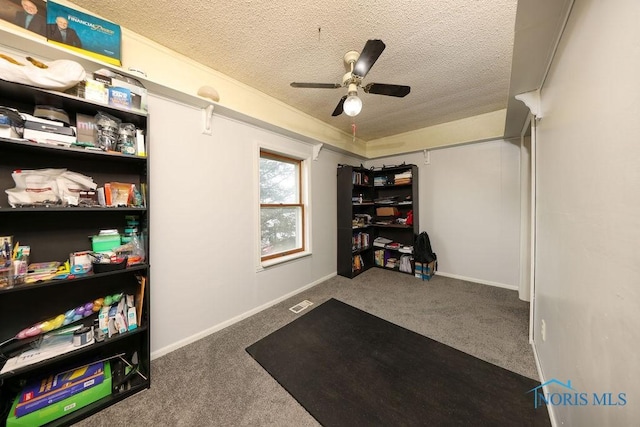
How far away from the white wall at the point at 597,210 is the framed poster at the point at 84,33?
8.42ft

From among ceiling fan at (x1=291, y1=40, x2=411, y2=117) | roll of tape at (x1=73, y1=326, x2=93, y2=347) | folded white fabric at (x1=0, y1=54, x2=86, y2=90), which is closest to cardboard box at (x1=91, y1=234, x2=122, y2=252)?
roll of tape at (x1=73, y1=326, x2=93, y2=347)

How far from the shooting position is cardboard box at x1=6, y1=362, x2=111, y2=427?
3.57ft

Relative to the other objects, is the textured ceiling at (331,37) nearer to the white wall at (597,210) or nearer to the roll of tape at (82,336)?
the white wall at (597,210)

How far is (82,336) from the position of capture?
1.25m

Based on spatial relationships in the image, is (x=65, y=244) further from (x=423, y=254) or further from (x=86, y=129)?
(x=423, y=254)

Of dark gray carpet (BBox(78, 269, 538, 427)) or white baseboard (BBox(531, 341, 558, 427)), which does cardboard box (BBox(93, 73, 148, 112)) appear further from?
white baseboard (BBox(531, 341, 558, 427))

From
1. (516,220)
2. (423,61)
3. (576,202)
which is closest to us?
(576,202)

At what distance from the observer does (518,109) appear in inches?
79.0

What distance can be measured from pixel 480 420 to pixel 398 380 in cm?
47

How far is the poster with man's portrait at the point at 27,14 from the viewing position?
1.18m

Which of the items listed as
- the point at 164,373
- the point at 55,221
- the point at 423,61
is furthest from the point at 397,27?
the point at 164,373

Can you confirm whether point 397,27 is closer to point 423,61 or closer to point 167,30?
point 423,61

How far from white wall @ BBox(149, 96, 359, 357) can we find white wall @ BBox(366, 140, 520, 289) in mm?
2722

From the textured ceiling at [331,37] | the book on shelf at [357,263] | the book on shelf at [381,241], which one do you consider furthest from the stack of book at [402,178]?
the book on shelf at [357,263]
